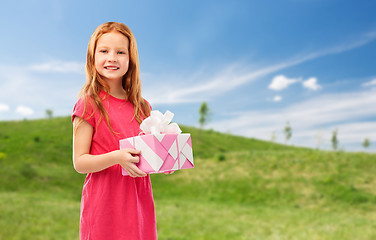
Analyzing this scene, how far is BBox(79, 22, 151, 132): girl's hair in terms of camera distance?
175cm

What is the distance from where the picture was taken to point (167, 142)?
4.96 feet

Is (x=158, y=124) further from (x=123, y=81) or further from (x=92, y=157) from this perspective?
→ (x=123, y=81)

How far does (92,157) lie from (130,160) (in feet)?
0.75

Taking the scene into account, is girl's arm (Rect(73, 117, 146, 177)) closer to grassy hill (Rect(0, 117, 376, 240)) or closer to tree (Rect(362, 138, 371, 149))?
grassy hill (Rect(0, 117, 376, 240))

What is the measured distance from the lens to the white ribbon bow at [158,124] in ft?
4.95

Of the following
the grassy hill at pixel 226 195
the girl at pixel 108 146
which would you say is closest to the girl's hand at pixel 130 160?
the girl at pixel 108 146

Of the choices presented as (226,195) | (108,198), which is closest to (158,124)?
(108,198)

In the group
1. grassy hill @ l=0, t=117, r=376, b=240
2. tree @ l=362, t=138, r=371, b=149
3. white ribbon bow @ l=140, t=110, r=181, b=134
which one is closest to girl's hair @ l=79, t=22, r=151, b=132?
white ribbon bow @ l=140, t=110, r=181, b=134

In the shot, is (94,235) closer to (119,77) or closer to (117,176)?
(117,176)

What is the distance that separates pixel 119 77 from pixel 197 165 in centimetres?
1198

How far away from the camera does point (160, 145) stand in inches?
58.4

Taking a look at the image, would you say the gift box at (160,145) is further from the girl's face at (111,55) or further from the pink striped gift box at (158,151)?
the girl's face at (111,55)

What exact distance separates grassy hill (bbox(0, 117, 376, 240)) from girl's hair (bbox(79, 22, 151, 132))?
5.07m

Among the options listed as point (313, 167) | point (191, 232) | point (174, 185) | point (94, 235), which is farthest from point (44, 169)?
point (94, 235)
